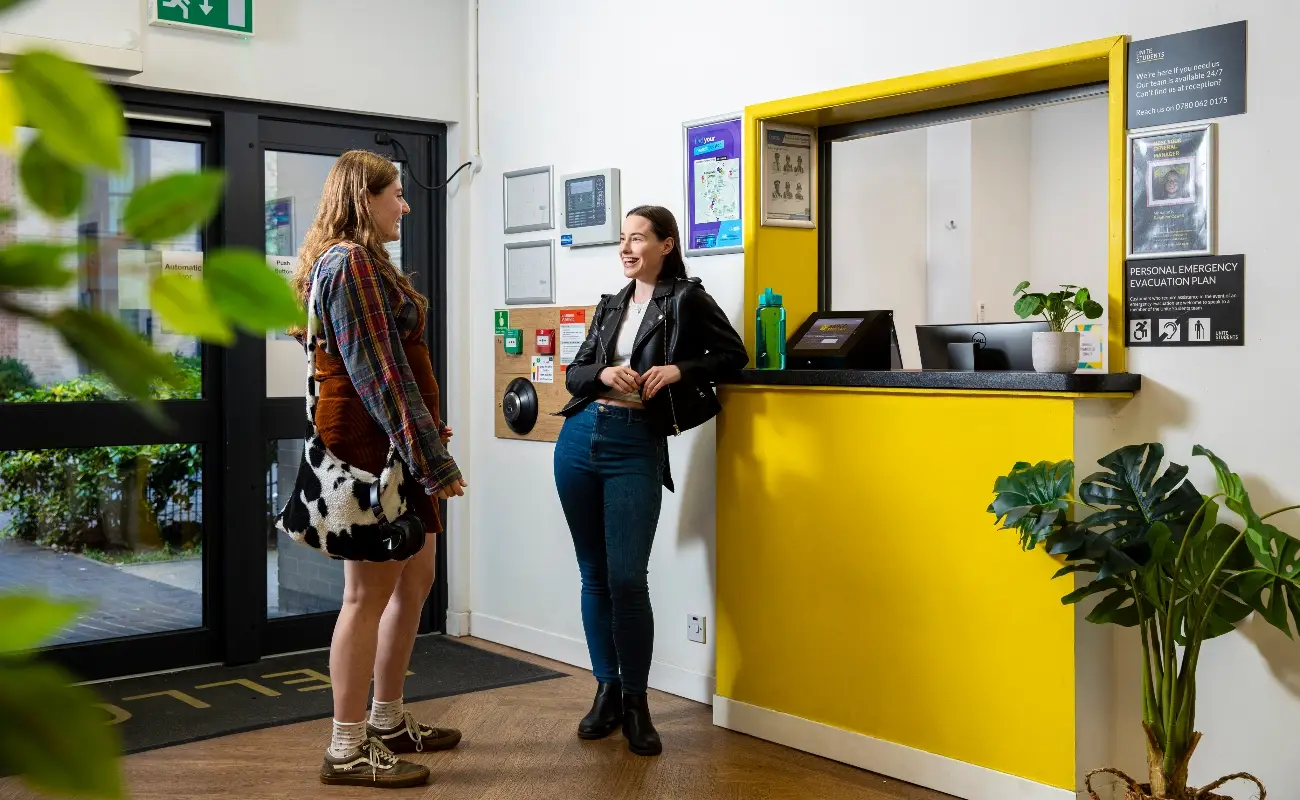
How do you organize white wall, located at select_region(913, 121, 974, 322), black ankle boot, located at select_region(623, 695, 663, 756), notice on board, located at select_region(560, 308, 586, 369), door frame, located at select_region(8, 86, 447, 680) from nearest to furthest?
black ankle boot, located at select_region(623, 695, 663, 756), door frame, located at select_region(8, 86, 447, 680), notice on board, located at select_region(560, 308, 586, 369), white wall, located at select_region(913, 121, 974, 322)

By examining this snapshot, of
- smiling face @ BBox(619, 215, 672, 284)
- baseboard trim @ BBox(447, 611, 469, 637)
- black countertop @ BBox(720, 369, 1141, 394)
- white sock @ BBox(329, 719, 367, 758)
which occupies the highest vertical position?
smiling face @ BBox(619, 215, 672, 284)

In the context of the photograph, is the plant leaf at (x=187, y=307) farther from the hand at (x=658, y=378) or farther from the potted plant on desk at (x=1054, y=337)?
the hand at (x=658, y=378)

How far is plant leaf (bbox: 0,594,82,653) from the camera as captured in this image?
23 cm

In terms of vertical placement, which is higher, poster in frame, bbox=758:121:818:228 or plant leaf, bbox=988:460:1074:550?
poster in frame, bbox=758:121:818:228

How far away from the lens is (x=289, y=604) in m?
4.43

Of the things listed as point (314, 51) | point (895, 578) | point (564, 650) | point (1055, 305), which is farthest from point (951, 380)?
point (314, 51)

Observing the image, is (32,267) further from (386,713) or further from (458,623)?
(458,623)

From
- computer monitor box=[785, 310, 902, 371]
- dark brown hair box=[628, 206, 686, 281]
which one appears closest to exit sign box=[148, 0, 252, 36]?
dark brown hair box=[628, 206, 686, 281]

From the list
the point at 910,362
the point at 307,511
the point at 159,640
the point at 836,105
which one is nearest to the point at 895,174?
the point at 910,362

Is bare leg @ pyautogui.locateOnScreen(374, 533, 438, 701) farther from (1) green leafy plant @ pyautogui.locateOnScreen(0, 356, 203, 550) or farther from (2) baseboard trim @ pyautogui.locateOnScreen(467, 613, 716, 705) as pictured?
(1) green leafy plant @ pyautogui.locateOnScreen(0, 356, 203, 550)

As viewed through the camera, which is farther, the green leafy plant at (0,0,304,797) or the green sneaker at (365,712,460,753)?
the green sneaker at (365,712,460,753)

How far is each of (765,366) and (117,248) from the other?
10.7 feet

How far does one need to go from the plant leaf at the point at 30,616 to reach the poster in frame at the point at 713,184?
3383 mm

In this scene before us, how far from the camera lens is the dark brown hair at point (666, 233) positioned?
336 cm
